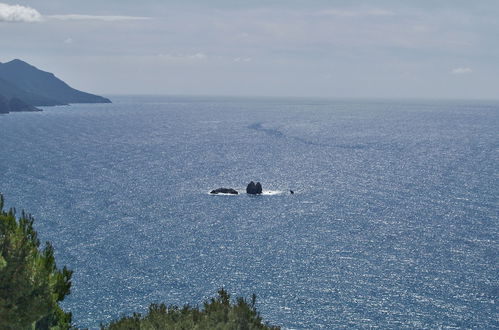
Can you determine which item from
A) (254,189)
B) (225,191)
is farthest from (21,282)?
(254,189)

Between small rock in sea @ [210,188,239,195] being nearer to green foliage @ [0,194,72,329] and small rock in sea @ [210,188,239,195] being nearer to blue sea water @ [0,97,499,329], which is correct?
blue sea water @ [0,97,499,329]

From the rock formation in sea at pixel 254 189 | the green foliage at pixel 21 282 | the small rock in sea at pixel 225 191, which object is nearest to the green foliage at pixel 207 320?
the green foliage at pixel 21 282

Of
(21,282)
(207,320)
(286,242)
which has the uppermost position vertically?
(21,282)

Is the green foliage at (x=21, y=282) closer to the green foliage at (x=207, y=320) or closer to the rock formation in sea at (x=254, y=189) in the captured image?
the green foliage at (x=207, y=320)

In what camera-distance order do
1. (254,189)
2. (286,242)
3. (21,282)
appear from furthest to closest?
(254,189) < (286,242) < (21,282)

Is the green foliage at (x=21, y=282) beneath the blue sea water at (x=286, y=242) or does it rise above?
above

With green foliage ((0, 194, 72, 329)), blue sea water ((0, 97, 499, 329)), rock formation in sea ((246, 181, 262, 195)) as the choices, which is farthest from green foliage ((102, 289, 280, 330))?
rock formation in sea ((246, 181, 262, 195))

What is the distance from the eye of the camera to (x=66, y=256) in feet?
300

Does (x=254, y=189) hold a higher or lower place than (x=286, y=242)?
higher

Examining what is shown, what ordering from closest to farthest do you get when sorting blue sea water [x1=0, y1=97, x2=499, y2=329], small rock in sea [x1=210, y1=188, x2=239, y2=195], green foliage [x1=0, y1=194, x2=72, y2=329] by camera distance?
green foliage [x1=0, y1=194, x2=72, y2=329] → blue sea water [x1=0, y1=97, x2=499, y2=329] → small rock in sea [x1=210, y1=188, x2=239, y2=195]

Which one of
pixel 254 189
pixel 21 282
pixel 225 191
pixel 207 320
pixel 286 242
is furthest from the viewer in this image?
pixel 225 191

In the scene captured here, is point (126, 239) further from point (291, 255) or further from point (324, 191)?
point (324, 191)

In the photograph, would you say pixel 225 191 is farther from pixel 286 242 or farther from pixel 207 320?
pixel 207 320

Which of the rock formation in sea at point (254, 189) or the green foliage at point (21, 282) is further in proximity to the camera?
the rock formation in sea at point (254, 189)
